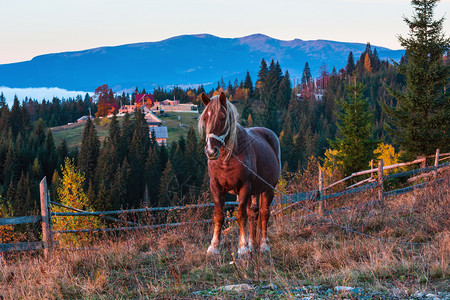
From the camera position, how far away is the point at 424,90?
72.4ft

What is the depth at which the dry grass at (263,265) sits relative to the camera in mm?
4135

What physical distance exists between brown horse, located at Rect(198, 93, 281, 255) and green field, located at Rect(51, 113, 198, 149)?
9904 centimetres

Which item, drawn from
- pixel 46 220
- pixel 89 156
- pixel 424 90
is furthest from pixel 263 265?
pixel 89 156

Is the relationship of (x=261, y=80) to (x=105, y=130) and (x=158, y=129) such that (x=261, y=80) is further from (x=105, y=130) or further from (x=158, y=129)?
(x=105, y=130)

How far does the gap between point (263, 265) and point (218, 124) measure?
6.39 feet

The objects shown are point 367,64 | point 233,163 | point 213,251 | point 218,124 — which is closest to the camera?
point 218,124

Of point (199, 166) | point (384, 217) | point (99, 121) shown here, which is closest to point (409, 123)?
point (384, 217)

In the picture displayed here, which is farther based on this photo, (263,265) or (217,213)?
(217,213)

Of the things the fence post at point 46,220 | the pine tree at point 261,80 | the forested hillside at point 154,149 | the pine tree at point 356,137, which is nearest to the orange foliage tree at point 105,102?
the forested hillside at point 154,149

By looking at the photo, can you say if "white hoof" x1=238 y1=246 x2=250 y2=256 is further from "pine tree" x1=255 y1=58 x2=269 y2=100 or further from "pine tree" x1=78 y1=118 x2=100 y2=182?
"pine tree" x1=255 y1=58 x2=269 y2=100

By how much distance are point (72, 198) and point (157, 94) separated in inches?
5747

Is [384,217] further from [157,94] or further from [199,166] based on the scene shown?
[157,94]

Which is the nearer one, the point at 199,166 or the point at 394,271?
the point at 394,271

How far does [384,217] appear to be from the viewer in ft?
23.2
